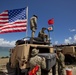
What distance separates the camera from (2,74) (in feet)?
38.5

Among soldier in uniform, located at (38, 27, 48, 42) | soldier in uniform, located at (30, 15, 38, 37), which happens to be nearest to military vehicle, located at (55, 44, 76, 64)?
soldier in uniform, located at (38, 27, 48, 42)

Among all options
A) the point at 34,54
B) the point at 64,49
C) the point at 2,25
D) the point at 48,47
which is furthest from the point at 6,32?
the point at 64,49

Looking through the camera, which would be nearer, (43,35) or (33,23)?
(33,23)

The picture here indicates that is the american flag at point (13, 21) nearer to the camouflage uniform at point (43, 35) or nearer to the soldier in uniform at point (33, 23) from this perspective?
the soldier in uniform at point (33, 23)

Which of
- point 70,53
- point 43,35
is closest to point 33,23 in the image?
point 43,35

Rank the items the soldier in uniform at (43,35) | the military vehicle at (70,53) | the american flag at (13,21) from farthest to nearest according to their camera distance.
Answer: the military vehicle at (70,53)
the soldier in uniform at (43,35)
the american flag at (13,21)

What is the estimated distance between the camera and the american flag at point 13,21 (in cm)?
958

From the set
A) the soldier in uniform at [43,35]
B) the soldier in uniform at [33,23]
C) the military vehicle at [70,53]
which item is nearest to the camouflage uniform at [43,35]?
the soldier in uniform at [43,35]

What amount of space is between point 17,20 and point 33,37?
1.13 metres

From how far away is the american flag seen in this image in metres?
9.58

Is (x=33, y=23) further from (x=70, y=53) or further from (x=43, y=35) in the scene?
(x=70, y=53)

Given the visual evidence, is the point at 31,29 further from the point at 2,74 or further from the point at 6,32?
the point at 2,74

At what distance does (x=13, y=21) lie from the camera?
9.89 metres

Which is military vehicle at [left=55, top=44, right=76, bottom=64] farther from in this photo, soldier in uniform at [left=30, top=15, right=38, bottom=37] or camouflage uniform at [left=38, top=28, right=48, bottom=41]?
soldier in uniform at [left=30, top=15, right=38, bottom=37]
